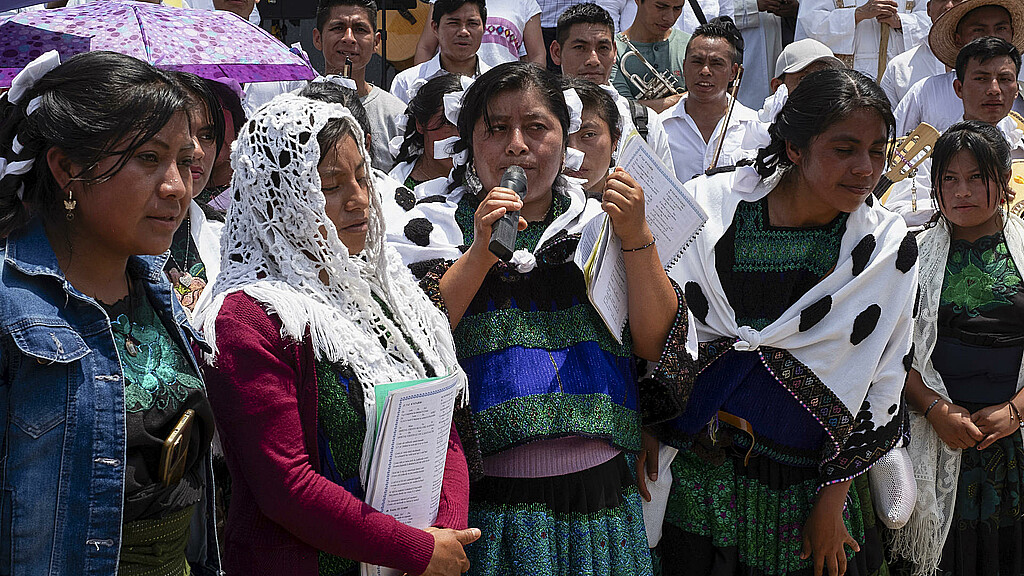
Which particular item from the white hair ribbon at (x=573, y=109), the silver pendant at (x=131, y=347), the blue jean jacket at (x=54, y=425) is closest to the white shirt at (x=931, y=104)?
the white hair ribbon at (x=573, y=109)

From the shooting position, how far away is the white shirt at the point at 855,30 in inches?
295

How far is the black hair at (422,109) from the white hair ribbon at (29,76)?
2.38m

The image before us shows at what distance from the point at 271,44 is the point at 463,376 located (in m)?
1.76

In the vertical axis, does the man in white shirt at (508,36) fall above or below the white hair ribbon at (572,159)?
below

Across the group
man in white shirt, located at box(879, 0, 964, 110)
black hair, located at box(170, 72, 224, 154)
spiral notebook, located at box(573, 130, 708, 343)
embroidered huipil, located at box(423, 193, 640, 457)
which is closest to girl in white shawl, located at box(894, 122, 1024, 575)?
spiral notebook, located at box(573, 130, 708, 343)

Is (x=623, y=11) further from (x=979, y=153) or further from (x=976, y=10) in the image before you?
(x=979, y=153)

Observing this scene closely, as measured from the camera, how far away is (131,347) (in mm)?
1926

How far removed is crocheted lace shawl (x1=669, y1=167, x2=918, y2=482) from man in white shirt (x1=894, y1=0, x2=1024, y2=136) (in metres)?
3.72

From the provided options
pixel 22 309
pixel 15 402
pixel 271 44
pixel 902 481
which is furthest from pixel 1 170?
pixel 902 481

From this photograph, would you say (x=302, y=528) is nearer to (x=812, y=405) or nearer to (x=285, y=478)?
(x=285, y=478)

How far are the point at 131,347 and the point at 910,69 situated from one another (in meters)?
6.61

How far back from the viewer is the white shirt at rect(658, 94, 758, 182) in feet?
19.7

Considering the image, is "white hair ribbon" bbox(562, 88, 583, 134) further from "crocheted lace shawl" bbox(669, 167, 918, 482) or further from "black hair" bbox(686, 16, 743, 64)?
"black hair" bbox(686, 16, 743, 64)

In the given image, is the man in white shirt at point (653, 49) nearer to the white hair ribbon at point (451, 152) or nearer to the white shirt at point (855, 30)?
the white shirt at point (855, 30)
